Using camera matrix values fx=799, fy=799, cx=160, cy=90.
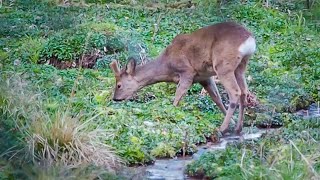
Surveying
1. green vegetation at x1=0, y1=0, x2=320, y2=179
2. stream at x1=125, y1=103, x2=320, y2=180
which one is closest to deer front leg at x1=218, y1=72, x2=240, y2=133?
green vegetation at x1=0, y1=0, x2=320, y2=179

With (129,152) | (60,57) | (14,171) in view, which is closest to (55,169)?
(14,171)

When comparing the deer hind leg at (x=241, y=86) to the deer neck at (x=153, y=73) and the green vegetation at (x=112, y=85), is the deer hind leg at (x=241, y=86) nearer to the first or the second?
the green vegetation at (x=112, y=85)

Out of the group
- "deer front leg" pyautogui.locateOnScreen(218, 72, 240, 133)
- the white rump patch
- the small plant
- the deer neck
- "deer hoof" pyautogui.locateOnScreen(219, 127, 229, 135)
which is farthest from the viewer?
the deer neck

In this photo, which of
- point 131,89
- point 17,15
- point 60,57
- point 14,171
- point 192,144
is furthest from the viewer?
point 17,15

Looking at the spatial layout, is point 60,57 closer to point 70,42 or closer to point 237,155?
point 70,42

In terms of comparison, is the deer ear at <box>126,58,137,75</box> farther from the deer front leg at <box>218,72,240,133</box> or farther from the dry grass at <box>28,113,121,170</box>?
the dry grass at <box>28,113,121,170</box>

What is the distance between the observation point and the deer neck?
12.9m

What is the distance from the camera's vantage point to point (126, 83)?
13.2m

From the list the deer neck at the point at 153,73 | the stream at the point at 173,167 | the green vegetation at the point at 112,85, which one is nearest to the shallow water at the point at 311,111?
the green vegetation at the point at 112,85

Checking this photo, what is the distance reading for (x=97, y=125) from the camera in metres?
9.85

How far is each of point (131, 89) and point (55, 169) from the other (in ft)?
18.1

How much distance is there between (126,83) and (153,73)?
55 centimetres

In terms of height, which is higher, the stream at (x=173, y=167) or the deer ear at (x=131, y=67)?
the deer ear at (x=131, y=67)

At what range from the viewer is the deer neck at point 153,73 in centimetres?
1290
